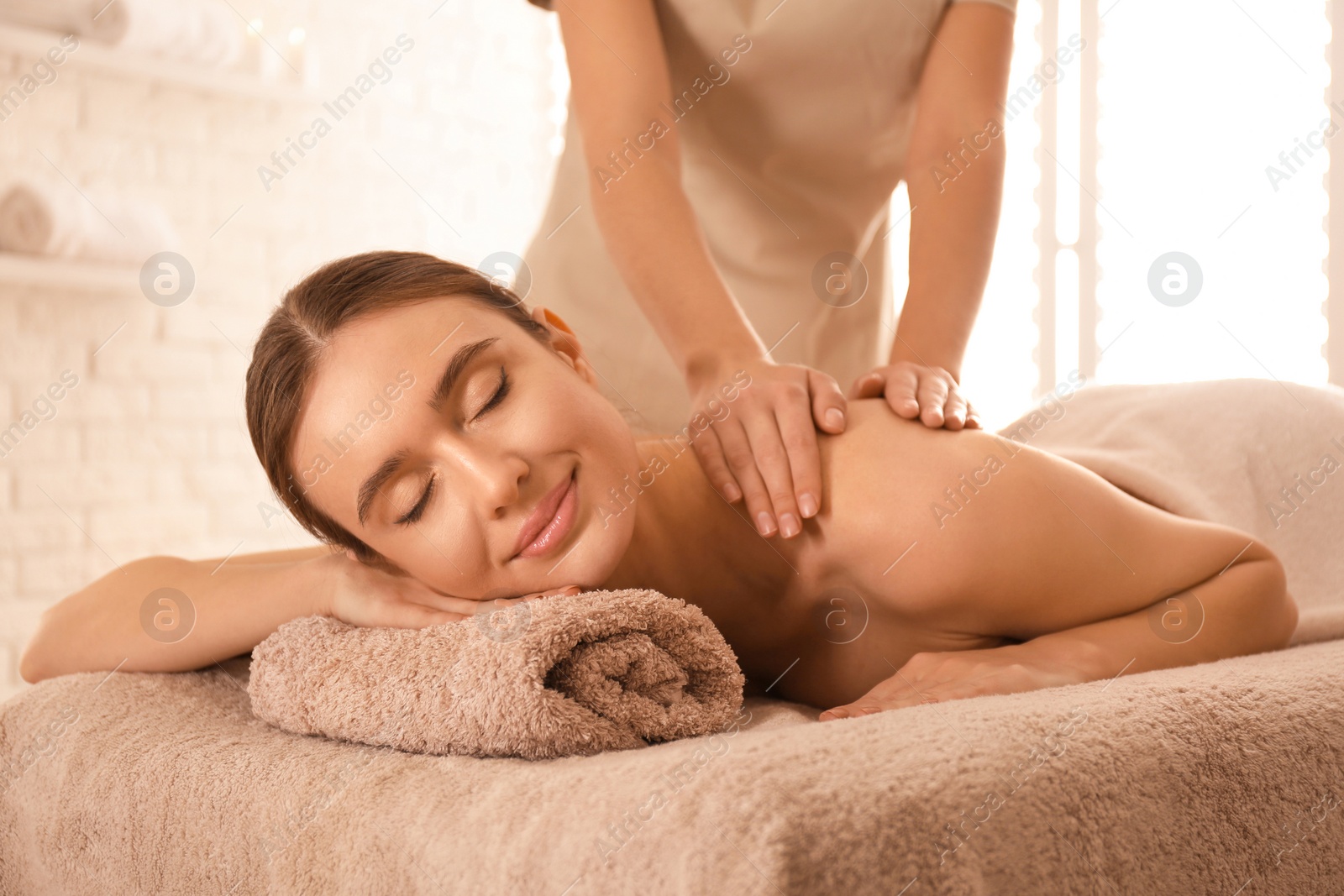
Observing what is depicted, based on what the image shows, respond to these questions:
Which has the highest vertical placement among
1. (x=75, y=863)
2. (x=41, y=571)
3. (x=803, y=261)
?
(x=803, y=261)

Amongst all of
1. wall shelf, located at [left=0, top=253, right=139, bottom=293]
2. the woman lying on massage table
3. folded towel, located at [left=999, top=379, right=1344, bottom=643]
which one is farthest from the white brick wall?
folded towel, located at [left=999, top=379, right=1344, bottom=643]

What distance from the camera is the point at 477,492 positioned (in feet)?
2.45

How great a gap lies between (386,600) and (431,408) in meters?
0.17

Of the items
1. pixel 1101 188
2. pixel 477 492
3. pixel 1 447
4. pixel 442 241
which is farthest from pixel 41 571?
pixel 1101 188

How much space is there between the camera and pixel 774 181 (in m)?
1.34

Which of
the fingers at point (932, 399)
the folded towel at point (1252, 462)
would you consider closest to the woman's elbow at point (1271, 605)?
the folded towel at point (1252, 462)

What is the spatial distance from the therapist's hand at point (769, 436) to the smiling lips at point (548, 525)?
16cm

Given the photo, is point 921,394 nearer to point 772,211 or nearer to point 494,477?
point 494,477

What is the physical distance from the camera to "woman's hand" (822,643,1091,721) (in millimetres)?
705

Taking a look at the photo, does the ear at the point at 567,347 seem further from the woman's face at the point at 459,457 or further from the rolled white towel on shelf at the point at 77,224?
the rolled white towel on shelf at the point at 77,224

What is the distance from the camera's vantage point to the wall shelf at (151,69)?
2.17 m

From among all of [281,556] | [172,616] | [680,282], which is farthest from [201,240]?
[680,282]

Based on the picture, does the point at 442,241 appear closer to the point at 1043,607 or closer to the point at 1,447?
the point at 1,447

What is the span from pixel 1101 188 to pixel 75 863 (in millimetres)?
3205
